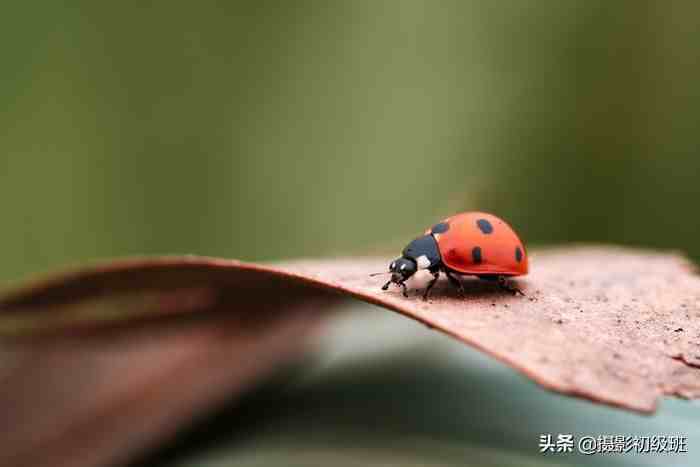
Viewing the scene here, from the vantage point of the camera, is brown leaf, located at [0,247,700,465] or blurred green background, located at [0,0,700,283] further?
blurred green background, located at [0,0,700,283]

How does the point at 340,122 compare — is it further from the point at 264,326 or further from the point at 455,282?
the point at 455,282

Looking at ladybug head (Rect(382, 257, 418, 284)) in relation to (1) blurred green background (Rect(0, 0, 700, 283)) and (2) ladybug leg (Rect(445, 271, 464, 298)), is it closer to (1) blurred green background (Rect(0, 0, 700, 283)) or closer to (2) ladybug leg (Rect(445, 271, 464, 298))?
(2) ladybug leg (Rect(445, 271, 464, 298))

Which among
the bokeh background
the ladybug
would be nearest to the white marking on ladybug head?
the ladybug

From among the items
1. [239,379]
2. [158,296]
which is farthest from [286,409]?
[158,296]

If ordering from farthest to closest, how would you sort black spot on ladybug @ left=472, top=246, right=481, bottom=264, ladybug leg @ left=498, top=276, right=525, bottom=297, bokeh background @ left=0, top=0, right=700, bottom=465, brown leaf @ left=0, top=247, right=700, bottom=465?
1. bokeh background @ left=0, top=0, right=700, bottom=465
2. black spot on ladybug @ left=472, top=246, right=481, bottom=264
3. ladybug leg @ left=498, top=276, right=525, bottom=297
4. brown leaf @ left=0, top=247, right=700, bottom=465

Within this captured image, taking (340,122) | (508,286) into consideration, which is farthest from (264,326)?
(340,122)

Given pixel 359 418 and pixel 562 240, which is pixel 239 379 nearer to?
pixel 359 418

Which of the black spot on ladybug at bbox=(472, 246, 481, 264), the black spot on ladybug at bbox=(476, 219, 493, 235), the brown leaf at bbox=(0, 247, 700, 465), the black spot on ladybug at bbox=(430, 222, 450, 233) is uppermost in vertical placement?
the black spot on ladybug at bbox=(476, 219, 493, 235)

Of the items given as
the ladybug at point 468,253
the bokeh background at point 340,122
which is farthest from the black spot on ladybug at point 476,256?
the bokeh background at point 340,122
